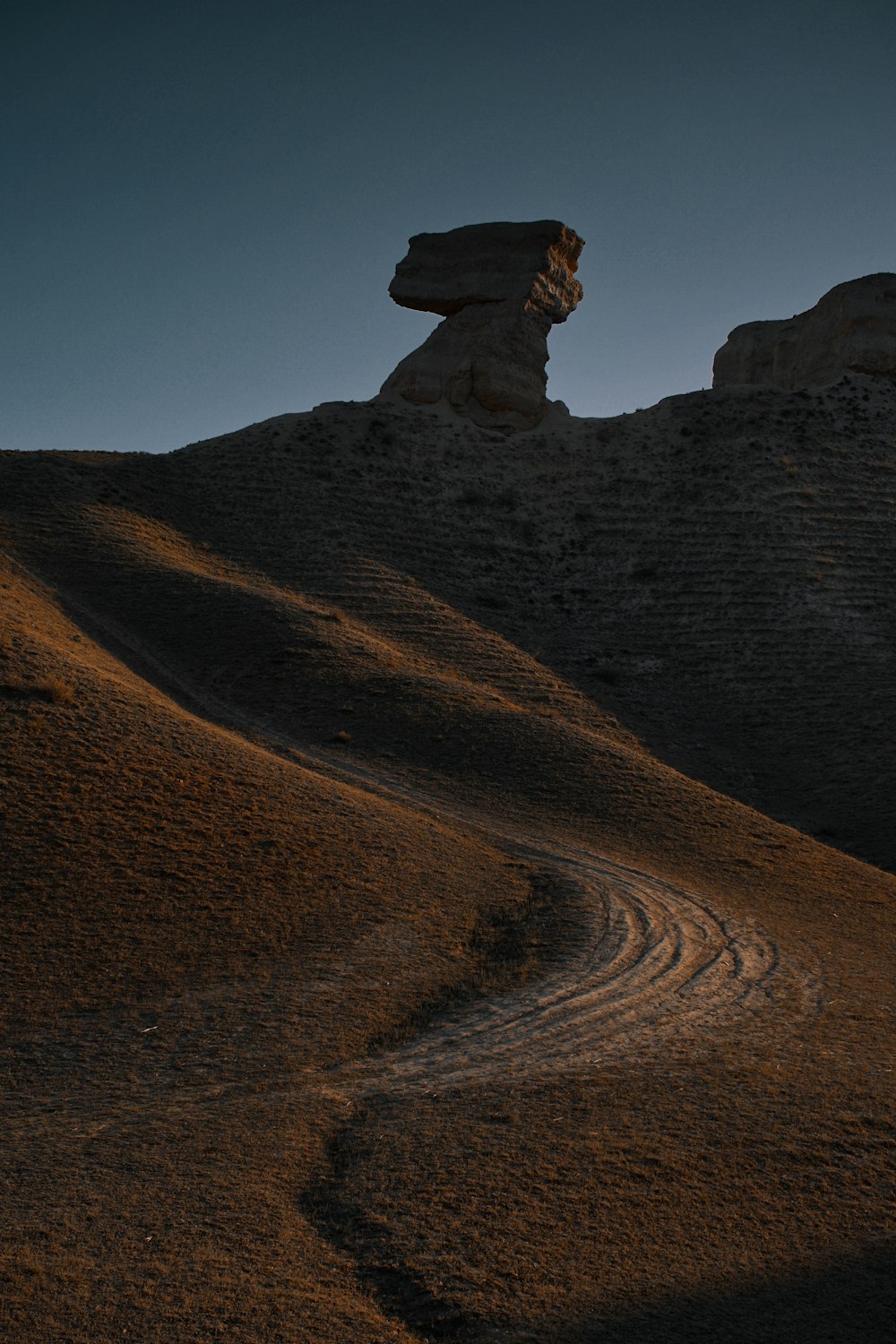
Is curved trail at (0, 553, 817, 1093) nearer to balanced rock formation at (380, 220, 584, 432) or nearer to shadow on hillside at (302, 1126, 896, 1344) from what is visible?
shadow on hillside at (302, 1126, 896, 1344)

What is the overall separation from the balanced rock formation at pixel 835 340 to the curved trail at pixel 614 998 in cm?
3421

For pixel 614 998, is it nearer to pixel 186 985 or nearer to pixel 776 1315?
pixel 186 985

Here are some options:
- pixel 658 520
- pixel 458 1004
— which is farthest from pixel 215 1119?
pixel 658 520

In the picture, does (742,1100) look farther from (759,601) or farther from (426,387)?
(426,387)

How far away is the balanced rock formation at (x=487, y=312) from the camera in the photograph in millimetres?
42750

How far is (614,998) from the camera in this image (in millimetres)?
12102

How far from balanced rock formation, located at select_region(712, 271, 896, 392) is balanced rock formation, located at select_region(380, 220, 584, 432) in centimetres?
997

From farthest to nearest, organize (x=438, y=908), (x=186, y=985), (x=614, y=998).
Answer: (x=438, y=908), (x=614, y=998), (x=186, y=985)

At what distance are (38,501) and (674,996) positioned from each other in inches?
1025

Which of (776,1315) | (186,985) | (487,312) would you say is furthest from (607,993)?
(487,312)

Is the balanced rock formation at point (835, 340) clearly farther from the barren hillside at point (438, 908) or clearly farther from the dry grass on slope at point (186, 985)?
the dry grass on slope at point (186, 985)

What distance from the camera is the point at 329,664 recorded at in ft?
84.3

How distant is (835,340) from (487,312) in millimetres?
14366

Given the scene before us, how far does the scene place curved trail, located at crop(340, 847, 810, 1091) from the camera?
33.2ft
